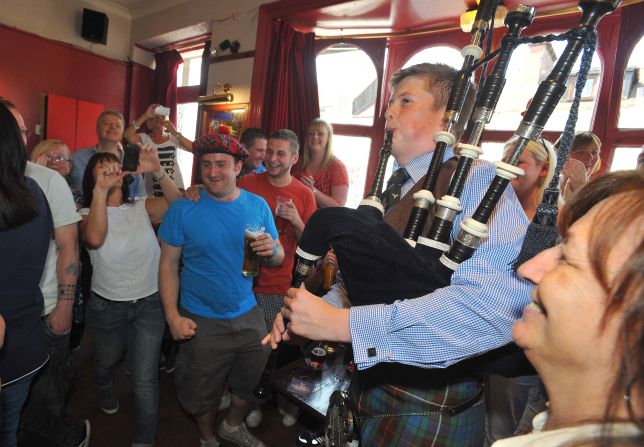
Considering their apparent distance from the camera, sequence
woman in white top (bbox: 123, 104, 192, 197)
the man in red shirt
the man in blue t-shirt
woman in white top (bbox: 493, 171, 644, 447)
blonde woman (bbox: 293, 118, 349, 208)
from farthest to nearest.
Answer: woman in white top (bbox: 123, 104, 192, 197)
blonde woman (bbox: 293, 118, 349, 208)
the man in red shirt
the man in blue t-shirt
woman in white top (bbox: 493, 171, 644, 447)

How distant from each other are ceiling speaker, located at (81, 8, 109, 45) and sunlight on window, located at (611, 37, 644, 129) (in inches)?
279

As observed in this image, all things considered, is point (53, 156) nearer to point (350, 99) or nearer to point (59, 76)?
point (350, 99)

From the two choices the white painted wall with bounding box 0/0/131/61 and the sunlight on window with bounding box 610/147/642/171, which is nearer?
the sunlight on window with bounding box 610/147/642/171

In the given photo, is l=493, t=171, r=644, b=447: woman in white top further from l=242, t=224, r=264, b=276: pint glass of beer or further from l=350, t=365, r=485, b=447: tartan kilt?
l=242, t=224, r=264, b=276: pint glass of beer

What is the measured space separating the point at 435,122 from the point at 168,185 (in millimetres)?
2052

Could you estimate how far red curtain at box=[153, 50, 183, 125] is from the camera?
649 centimetres

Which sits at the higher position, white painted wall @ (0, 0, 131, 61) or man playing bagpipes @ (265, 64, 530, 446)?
white painted wall @ (0, 0, 131, 61)

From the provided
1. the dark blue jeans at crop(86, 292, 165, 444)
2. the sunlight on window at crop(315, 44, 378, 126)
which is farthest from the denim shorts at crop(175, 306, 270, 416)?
the sunlight on window at crop(315, 44, 378, 126)

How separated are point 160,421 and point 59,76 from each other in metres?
5.78

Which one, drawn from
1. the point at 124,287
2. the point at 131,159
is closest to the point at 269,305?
the point at 124,287

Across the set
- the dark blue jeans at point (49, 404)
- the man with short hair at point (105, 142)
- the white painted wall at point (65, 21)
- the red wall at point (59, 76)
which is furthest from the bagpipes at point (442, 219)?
the white painted wall at point (65, 21)

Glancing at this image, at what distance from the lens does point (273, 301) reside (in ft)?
9.14

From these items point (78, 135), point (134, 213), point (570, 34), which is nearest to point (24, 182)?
point (134, 213)

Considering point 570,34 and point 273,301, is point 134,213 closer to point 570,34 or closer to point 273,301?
point 273,301
